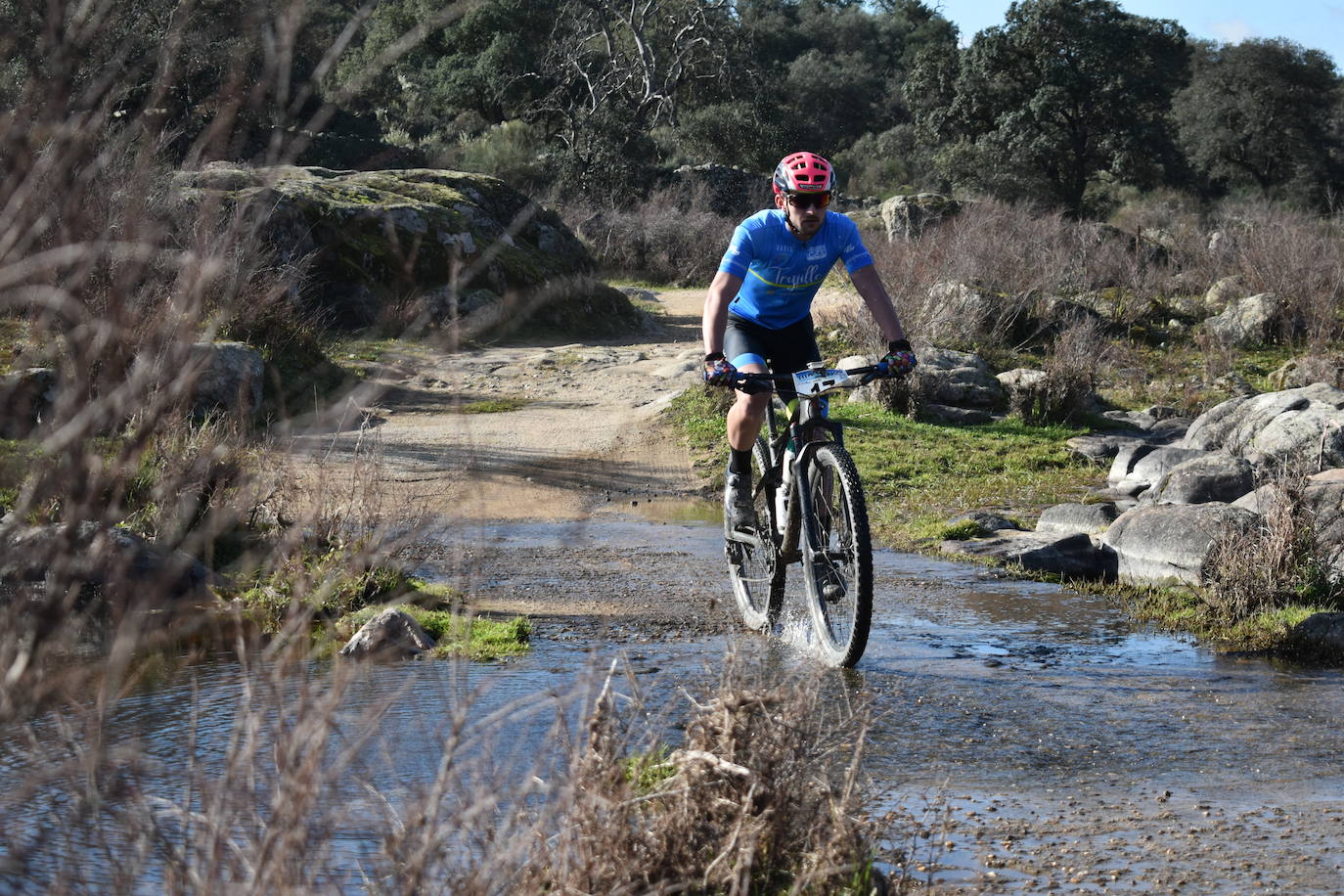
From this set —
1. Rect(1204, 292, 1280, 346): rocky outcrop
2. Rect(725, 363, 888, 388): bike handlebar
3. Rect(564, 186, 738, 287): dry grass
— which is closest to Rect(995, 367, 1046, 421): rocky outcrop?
Rect(1204, 292, 1280, 346): rocky outcrop

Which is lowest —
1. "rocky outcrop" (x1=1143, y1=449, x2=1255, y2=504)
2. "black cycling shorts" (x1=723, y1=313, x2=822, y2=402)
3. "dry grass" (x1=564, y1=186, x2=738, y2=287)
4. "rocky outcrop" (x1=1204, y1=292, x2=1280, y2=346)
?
"rocky outcrop" (x1=1143, y1=449, x2=1255, y2=504)

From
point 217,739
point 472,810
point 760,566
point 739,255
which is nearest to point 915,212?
point 760,566

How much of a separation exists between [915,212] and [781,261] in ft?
69.1

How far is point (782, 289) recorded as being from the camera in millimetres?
6332

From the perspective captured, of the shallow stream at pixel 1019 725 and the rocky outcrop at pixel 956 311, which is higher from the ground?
the rocky outcrop at pixel 956 311

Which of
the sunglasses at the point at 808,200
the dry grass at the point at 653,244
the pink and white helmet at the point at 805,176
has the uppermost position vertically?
the dry grass at the point at 653,244

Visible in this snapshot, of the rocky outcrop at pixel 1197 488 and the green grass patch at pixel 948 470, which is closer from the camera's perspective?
the rocky outcrop at pixel 1197 488

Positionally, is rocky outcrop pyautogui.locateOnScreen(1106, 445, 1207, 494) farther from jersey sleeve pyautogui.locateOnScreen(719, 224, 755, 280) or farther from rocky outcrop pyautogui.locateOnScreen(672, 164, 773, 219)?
rocky outcrop pyautogui.locateOnScreen(672, 164, 773, 219)

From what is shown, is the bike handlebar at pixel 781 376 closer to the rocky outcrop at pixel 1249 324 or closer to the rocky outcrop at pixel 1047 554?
the rocky outcrop at pixel 1047 554

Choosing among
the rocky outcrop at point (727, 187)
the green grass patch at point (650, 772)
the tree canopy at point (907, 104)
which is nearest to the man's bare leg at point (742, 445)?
the green grass patch at point (650, 772)

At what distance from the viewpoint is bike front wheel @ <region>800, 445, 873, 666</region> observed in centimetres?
561

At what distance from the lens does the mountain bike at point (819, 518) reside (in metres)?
5.66

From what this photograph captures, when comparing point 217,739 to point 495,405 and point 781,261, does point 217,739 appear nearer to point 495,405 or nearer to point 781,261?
point 781,261

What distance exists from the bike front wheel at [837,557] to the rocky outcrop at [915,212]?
1993cm
